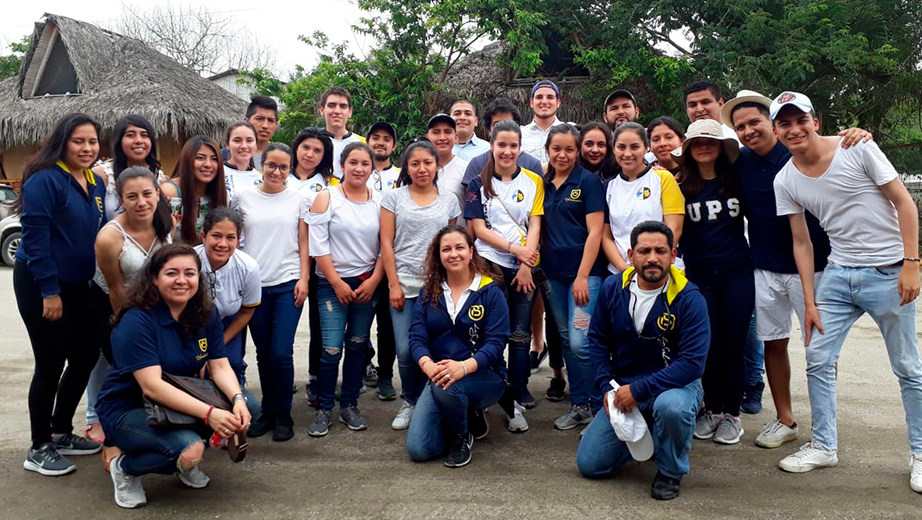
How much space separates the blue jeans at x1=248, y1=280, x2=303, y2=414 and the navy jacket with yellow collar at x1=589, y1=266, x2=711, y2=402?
6.10 feet

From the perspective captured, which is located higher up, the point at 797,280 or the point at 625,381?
the point at 797,280

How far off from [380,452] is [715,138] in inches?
108

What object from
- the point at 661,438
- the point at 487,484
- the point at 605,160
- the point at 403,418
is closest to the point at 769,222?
the point at 605,160

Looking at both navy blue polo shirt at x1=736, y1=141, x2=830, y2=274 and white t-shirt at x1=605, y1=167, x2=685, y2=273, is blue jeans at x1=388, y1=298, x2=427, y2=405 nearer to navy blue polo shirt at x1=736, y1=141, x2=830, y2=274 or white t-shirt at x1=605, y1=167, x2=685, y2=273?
white t-shirt at x1=605, y1=167, x2=685, y2=273

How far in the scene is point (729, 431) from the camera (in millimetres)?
4113

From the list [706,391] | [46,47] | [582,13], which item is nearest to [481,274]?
[706,391]

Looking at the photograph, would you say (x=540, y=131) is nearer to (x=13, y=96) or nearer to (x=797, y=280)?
(x=797, y=280)

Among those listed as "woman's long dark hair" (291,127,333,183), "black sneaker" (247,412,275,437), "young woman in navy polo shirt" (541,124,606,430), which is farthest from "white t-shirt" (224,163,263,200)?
"young woman in navy polo shirt" (541,124,606,430)

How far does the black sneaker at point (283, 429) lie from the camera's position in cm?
420

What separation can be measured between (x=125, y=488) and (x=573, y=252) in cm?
284

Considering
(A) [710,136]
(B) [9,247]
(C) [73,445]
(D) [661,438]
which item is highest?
(A) [710,136]

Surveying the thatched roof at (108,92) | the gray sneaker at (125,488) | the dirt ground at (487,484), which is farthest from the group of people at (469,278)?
the thatched roof at (108,92)

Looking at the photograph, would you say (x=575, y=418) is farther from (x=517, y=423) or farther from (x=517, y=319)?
(x=517, y=319)

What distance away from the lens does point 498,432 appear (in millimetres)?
4367
